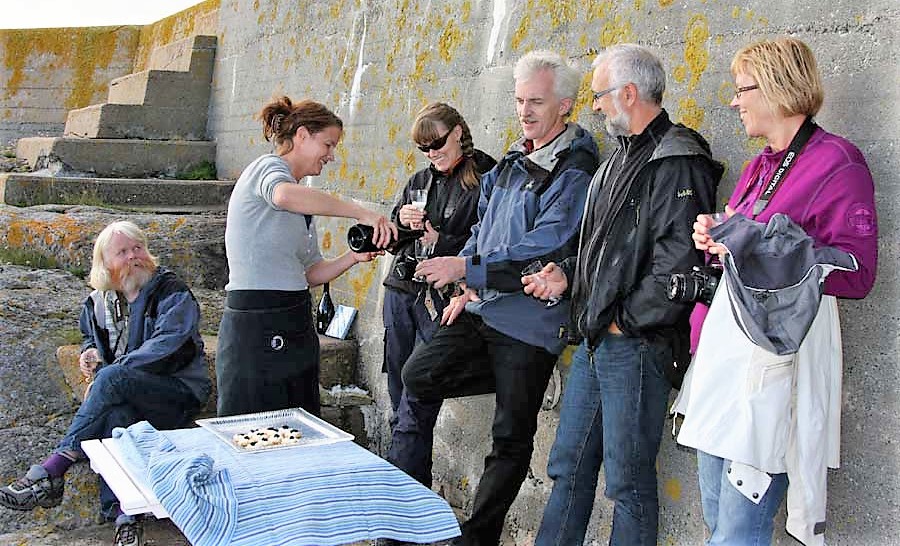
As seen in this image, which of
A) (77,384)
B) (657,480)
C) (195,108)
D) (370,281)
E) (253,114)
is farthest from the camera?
(195,108)

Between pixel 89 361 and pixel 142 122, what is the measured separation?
→ 4.65 meters

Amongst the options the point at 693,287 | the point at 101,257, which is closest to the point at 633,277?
the point at 693,287

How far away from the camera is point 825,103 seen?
105 inches

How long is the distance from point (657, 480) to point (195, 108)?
21.5 feet

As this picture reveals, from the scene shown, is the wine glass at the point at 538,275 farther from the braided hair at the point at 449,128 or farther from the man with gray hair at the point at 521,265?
the braided hair at the point at 449,128

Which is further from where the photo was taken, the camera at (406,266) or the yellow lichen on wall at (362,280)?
the yellow lichen on wall at (362,280)

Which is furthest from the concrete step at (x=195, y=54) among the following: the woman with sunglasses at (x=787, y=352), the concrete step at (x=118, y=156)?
the woman with sunglasses at (x=787, y=352)

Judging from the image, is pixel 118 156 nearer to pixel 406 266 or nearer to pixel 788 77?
pixel 406 266

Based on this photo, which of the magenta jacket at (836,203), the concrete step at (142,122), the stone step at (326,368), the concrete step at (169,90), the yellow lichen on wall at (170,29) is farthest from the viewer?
the yellow lichen on wall at (170,29)

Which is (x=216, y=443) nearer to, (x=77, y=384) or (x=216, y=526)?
(x=216, y=526)

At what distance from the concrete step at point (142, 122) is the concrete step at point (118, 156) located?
205 mm

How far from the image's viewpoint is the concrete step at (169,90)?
8523mm

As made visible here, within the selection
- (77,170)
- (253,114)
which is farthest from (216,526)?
(77,170)

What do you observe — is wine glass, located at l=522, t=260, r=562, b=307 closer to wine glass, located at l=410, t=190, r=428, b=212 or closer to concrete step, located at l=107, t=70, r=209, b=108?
wine glass, located at l=410, t=190, r=428, b=212
